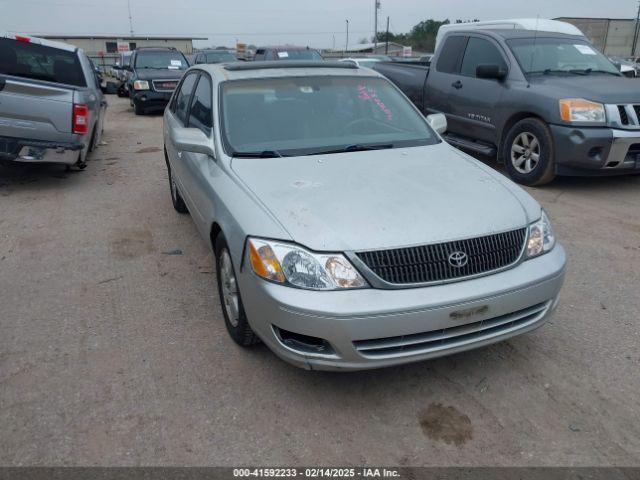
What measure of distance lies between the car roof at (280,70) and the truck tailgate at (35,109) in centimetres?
283

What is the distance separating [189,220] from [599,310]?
393 centimetres

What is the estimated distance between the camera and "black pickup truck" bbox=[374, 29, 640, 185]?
619cm

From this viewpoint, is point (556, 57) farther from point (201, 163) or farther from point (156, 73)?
point (156, 73)

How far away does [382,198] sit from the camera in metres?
3.01

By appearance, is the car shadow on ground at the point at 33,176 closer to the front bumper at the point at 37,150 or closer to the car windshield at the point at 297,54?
the front bumper at the point at 37,150

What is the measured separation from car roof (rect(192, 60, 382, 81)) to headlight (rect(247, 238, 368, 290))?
1976mm

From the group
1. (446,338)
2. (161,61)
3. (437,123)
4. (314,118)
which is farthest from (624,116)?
(161,61)

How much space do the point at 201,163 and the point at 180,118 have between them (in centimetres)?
135

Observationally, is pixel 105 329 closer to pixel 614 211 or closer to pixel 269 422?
pixel 269 422

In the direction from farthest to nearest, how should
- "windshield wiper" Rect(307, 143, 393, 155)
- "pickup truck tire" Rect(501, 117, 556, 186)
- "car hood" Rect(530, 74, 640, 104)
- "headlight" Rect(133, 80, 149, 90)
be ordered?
"headlight" Rect(133, 80, 149, 90) → "pickup truck tire" Rect(501, 117, 556, 186) → "car hood" Rect(530, 74, 640, 104) → "windshield wiper" Rect(307, 143, 393, 155)

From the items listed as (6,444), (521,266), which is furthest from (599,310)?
(6,444)

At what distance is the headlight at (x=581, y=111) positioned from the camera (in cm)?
616

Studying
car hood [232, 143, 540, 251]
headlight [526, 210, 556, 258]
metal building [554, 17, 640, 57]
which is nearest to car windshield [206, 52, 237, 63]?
car hood [232, 143, 540, 251]

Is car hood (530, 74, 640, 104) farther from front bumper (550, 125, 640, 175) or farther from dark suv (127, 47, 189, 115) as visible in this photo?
dark suv (127, 47, 189, 115)
